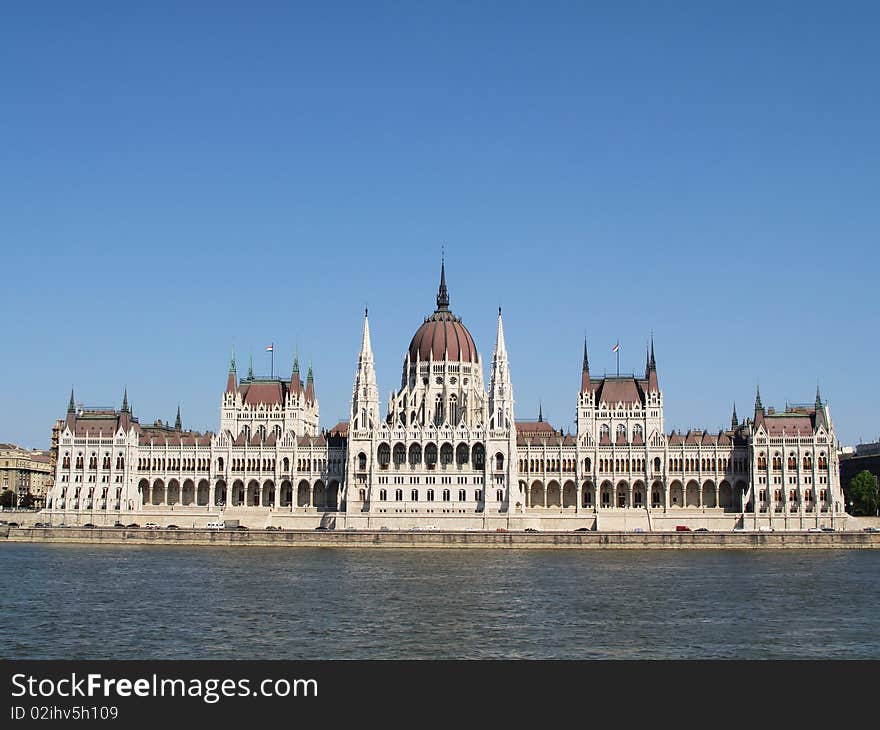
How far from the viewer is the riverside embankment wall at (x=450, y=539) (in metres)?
113

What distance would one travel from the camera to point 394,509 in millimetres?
132375

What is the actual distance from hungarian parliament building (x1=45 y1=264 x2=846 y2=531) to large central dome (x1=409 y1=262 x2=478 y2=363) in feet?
0.58

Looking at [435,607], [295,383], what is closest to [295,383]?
[295,383]

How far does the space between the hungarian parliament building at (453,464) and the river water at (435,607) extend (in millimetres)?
33126

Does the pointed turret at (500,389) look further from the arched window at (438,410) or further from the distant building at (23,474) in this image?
the distant building at (23,474)

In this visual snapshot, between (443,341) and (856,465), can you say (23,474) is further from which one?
(856,465)

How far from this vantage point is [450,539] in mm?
115938

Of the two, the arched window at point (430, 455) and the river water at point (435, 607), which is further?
the arched window at point (430, 455)

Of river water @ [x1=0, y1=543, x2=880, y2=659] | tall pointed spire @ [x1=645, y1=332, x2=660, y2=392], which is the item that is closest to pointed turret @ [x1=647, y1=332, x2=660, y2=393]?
tall pointed spire @ [x1=645, y1=332, x2=660, y2=392]

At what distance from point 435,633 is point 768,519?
8398cm

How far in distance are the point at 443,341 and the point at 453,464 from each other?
18627 millimetres

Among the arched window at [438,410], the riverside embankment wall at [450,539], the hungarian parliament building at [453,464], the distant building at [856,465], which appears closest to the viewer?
the riverside embankment wall at [450,539]

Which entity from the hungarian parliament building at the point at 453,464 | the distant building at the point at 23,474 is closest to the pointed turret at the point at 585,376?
the hungarian parliament building at the point at 453,464
